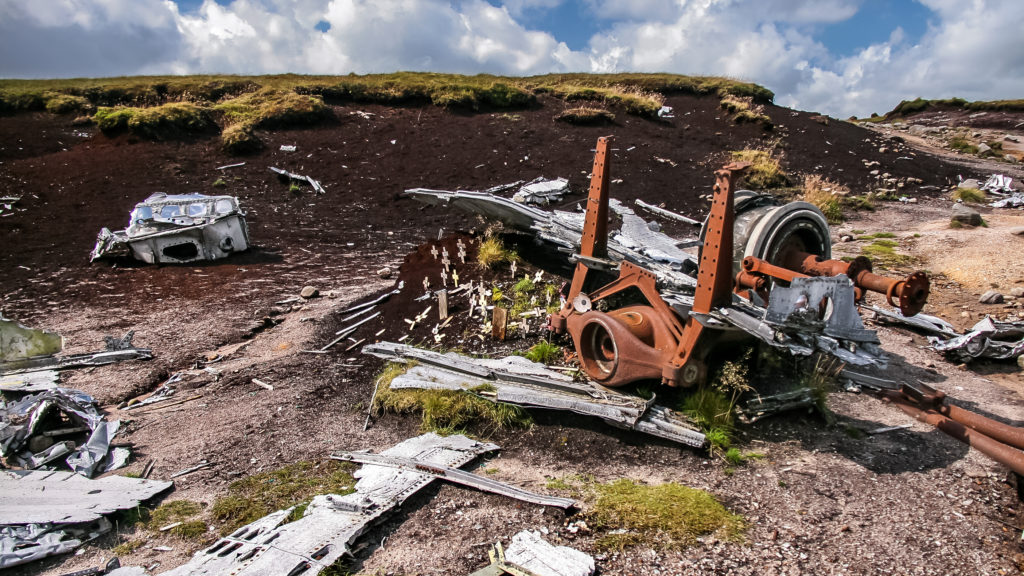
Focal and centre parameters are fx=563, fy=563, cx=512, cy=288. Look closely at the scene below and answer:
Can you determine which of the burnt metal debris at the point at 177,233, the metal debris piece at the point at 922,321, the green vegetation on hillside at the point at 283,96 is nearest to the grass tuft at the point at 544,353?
the metal debris piece at the point at 922,321

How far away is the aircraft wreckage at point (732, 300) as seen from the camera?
4754mm

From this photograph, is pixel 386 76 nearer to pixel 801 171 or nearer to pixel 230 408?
pixel 801 171

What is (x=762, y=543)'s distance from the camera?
13.5 ft

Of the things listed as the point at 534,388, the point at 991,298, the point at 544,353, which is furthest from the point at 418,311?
the point at 991,298

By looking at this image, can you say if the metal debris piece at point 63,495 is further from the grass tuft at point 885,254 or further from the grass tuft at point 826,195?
the grass tuft at point 826,195

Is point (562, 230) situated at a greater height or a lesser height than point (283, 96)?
lesser

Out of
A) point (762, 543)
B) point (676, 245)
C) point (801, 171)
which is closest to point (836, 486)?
point (762, 543)

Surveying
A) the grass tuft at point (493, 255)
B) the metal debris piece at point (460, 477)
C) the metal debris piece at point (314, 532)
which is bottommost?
the metal debris piece at point (314, 532)

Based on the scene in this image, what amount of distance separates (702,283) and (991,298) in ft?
22.1

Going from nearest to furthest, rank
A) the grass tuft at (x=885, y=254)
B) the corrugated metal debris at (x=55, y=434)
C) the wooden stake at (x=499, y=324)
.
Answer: the corrugated metal debris at (x=55, y=434)
the wooden stake at (x=499, y=324)
the grass tuft at (x=885, y=254)

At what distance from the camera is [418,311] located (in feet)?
32.0

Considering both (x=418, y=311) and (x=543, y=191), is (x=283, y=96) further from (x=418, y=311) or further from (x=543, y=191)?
(x=418, y=311)

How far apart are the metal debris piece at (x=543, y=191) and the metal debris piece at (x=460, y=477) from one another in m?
12.1

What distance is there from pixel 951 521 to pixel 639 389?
109 inches
